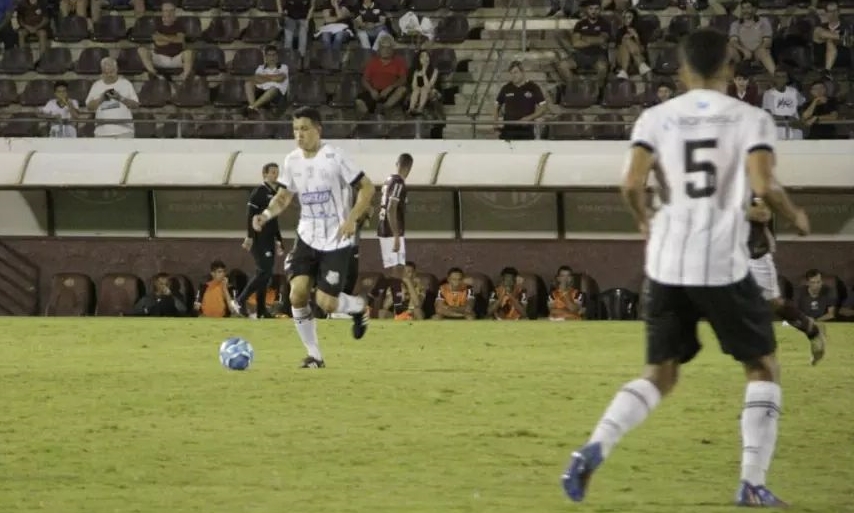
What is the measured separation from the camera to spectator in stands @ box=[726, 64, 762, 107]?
84.7 feet

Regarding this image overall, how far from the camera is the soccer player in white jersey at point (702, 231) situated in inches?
314

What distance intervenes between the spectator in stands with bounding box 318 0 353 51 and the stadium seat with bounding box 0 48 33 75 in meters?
4.94

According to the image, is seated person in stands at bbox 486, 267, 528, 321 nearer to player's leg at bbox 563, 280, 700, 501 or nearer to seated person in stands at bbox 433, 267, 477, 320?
seated person in stands at bbox 433, 267, 477, 320

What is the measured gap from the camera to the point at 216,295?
89.8ft

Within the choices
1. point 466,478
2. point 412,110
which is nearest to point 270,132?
point 412,110

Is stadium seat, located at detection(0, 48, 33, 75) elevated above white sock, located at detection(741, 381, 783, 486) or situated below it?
above

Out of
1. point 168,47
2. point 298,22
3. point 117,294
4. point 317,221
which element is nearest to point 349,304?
point 317,221

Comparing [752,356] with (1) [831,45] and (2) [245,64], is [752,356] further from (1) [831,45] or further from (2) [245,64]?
(2) [245,64]

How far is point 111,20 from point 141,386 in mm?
17203

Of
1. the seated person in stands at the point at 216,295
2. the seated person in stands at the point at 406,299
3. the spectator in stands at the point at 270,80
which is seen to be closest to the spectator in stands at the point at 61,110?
the spectator in stands at the point at 270,80

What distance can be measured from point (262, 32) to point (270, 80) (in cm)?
191

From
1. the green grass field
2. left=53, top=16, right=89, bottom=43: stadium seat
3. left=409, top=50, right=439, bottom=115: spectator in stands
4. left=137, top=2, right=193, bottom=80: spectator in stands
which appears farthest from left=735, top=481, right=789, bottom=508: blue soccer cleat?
left=53, top=16, right=89, bottom=43: stadium seat

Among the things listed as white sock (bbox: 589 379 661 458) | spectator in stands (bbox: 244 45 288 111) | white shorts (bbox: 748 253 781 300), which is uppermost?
spectator in stands (bbox: 244 45 288 111)

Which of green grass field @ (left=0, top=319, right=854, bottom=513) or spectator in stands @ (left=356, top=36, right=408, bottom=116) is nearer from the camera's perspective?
green grass field @ (left=0, top=319, right=854, bottom=513)
